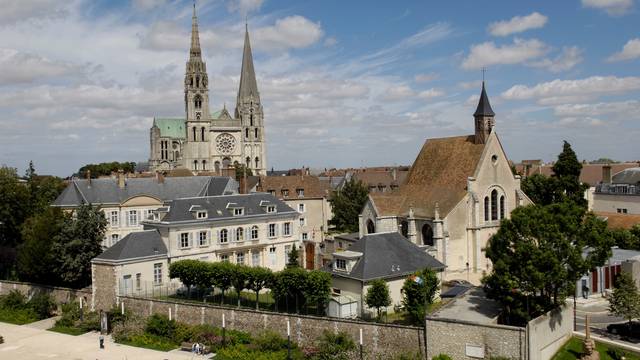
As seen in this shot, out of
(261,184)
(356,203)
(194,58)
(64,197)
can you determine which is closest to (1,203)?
(64,197)

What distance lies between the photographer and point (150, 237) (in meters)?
44.2

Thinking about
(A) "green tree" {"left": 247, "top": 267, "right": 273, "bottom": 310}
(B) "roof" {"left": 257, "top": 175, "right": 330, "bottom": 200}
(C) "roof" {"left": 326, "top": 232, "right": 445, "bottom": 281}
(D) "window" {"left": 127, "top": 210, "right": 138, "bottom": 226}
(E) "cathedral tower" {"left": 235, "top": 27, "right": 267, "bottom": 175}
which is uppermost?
(E) "cathedral tower" {"left": 235, "top": 27, "right": 267, "bottom": 175}

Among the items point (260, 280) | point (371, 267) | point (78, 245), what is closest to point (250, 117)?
point (78, 245)

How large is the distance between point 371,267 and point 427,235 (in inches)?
554

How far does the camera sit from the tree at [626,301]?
32812 millimetres

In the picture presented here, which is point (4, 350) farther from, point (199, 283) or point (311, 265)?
point (311, 265)

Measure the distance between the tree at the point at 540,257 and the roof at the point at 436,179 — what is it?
16252mm

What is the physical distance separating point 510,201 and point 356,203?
19632mm

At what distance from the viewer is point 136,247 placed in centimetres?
4250

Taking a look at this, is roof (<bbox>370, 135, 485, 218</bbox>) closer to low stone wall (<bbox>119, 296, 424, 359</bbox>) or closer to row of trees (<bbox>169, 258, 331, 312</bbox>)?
row of trees (<bbox>169, 258, 331, 312</bbox>)

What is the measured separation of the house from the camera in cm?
3575

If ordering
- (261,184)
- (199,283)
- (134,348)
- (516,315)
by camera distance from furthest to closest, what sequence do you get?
(261,184)
(199,283)
(134,348)
(516,315)

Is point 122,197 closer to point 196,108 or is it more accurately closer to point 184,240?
point 184,240

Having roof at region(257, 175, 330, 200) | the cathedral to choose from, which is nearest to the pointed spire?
the cathedral
